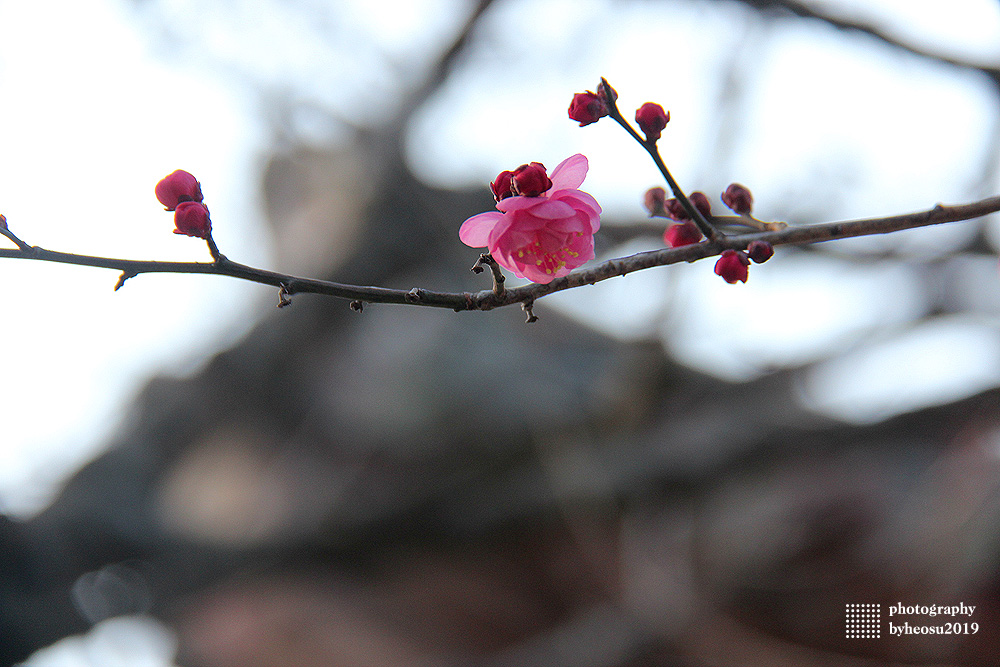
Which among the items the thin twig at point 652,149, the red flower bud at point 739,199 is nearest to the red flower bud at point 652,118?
the thin twig at point 652,149

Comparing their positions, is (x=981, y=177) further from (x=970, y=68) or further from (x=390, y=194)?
(x=390, y=194)

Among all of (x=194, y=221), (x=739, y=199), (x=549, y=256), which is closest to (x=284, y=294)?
(x=194, y=221)

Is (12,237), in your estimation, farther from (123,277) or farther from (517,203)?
(517,203)

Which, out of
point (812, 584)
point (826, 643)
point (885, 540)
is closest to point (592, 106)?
point (885, 540)

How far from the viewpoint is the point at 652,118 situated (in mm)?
624

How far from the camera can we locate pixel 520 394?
416 cm

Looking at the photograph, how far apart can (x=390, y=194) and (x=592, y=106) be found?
14.3 ft

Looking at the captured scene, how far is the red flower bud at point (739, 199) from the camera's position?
33.0 inches

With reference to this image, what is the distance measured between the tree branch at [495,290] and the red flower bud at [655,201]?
8.8 inches

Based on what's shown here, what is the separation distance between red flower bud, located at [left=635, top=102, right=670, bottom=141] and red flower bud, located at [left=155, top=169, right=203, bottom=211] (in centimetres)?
51

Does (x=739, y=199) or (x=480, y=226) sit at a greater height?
(x=739, y=199)

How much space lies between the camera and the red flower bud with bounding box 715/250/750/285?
2.23ft

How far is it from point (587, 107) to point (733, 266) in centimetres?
26

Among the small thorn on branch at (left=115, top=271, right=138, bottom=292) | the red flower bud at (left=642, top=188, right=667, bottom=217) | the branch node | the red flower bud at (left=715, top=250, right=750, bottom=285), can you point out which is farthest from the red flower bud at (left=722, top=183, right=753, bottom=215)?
the small thorn on branch at (left=115, top=271, right=138, bottom=292)
